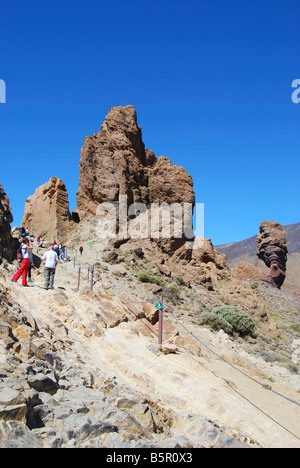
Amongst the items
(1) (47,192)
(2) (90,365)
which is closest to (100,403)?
(2) (90,365)

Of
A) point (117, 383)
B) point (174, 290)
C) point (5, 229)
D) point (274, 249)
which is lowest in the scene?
point (117, 383)

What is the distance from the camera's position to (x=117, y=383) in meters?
6.24

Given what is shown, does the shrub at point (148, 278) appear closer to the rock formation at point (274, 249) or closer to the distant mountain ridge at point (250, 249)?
the rock formation at point (274, 249)

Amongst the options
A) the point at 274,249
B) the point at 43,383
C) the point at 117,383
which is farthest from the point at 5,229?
the point at 274,249

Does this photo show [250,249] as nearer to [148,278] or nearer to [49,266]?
[148,278]

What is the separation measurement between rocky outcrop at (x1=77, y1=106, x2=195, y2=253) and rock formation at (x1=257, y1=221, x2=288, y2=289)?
23.4 m

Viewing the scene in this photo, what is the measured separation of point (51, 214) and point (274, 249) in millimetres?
32020

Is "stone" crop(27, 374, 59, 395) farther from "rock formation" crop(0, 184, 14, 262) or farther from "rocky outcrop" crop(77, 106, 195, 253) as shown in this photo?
"rocky outcrop" crop(77, 106, 195, 253)

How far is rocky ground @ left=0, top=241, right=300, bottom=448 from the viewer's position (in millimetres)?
3951

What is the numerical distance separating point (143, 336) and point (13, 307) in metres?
4.14

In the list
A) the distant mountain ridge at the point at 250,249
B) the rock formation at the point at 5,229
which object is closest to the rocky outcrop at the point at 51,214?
the rock formation at the point at 5,229

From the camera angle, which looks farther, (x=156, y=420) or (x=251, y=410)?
(x=251, y=410)

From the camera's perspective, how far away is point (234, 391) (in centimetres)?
770
